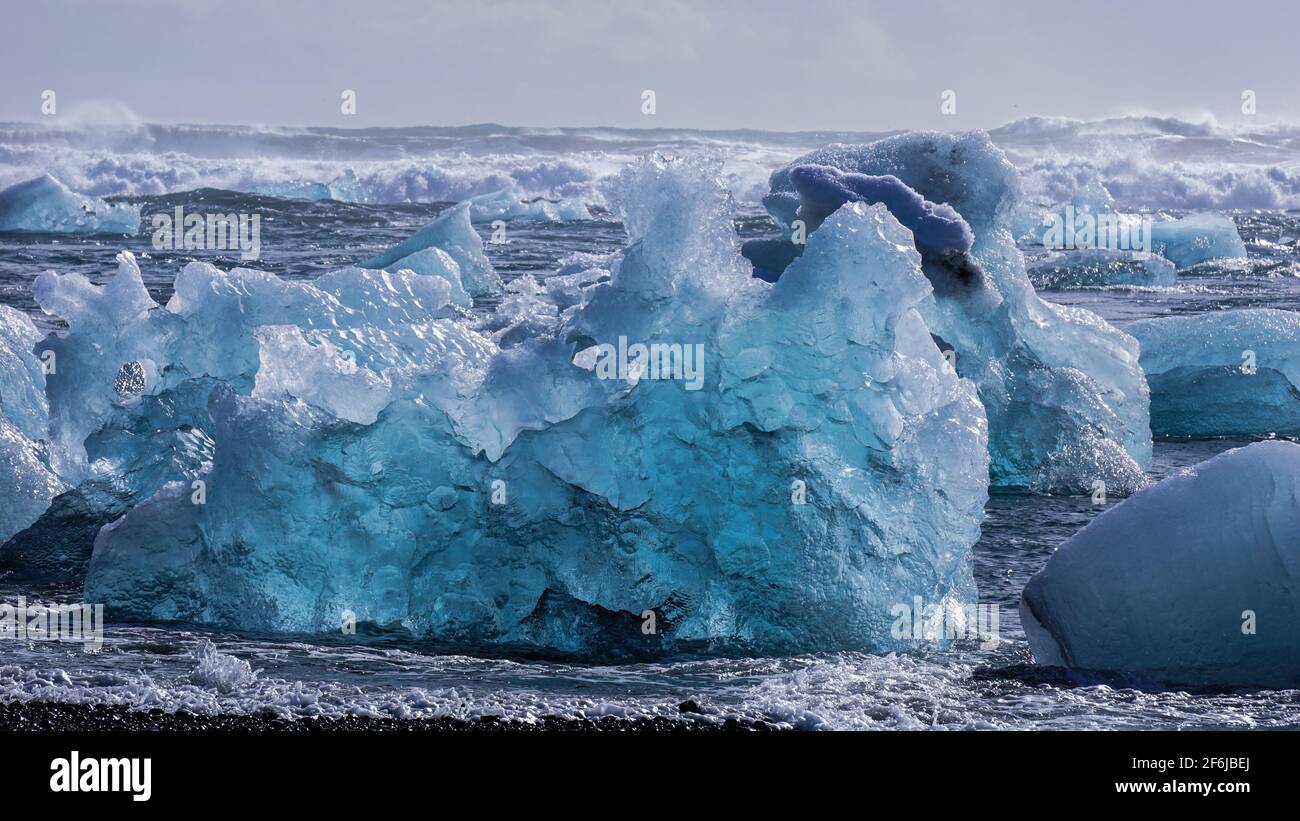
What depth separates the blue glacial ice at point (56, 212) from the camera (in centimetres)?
2336

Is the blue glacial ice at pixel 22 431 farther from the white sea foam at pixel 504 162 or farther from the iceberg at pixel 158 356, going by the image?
the white sea foam at pixel 504 162

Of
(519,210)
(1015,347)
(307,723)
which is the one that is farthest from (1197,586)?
(519,210)

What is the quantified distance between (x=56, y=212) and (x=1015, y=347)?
18849mm

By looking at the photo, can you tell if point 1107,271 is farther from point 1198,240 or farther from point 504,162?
point 504,162

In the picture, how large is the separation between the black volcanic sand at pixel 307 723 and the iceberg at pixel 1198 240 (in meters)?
18.7

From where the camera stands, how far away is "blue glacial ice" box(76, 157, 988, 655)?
597 centimetres

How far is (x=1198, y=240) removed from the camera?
2189 centimetres

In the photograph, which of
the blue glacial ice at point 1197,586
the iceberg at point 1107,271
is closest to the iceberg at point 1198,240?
the iceberg at point 1107,271

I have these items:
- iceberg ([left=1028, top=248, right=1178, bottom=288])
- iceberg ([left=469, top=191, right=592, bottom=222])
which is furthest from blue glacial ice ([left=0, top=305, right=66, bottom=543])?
iceberg ([left=469, top=191, right=592, bottom=222])

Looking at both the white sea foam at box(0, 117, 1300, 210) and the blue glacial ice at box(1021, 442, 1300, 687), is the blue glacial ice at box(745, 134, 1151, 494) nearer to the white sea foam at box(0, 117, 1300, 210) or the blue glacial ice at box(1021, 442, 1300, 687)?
the blue glacial ice at box(1021, 442, 1300, 687)

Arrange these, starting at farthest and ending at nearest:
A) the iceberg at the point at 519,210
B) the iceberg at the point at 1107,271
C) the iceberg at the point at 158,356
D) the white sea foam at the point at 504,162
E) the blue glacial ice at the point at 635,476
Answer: the white sea foam at the point at 504,162 < the iceberg at the point at 519,210 < the iceberg at the point at 1107,271 < the iceberg at the point at 158,356 < the blue glacial ice at the point at 635,476

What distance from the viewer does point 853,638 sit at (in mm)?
5816

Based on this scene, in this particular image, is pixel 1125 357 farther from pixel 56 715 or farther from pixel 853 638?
pixel 56 715
